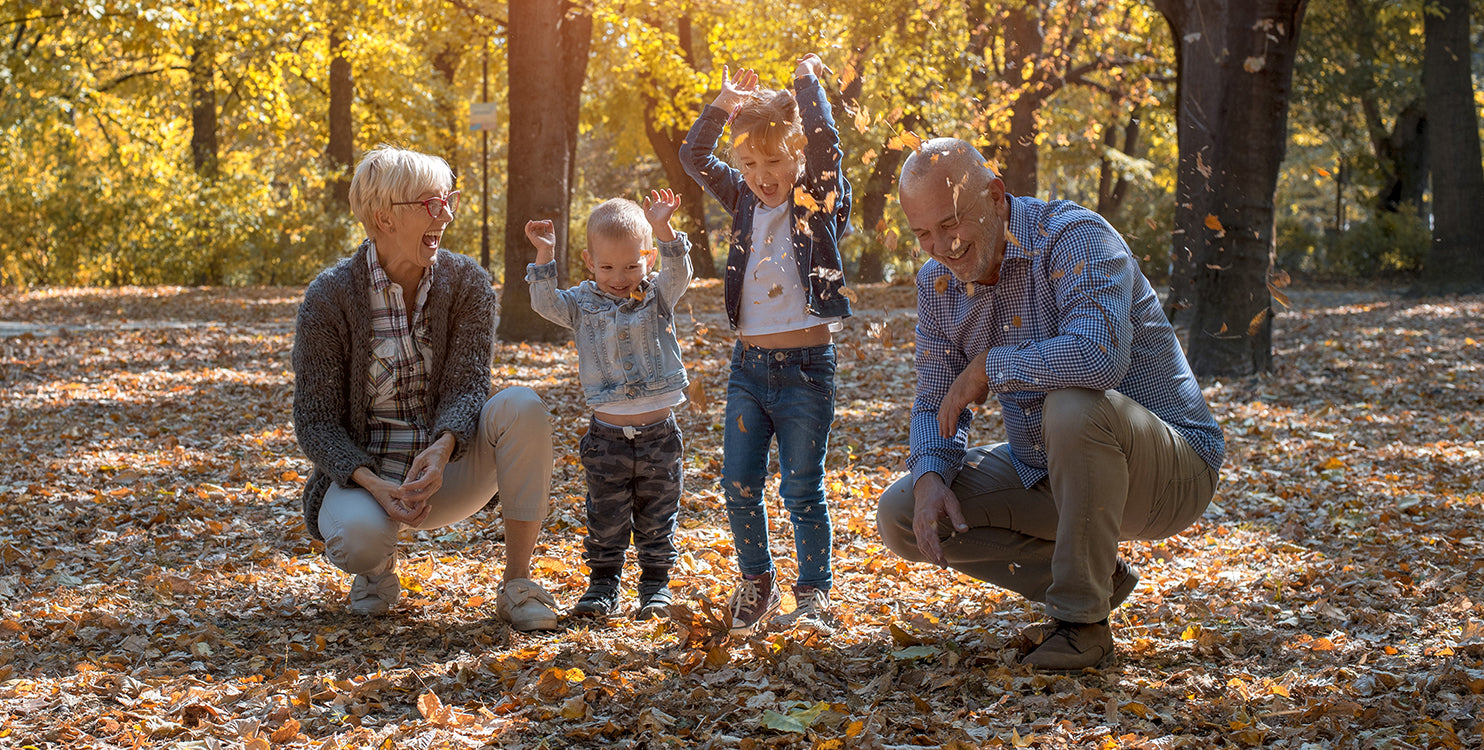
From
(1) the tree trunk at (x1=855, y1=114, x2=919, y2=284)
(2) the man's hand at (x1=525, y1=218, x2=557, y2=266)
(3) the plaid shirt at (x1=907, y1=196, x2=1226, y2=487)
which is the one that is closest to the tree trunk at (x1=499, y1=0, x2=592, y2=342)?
(2) the man's hand at (x1=525, y1=218, x2=557, y2=266)

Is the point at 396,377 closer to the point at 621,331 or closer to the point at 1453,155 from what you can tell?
the point at 621,331

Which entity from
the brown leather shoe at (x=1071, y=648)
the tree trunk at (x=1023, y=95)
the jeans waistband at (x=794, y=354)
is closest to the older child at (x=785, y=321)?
the jeans waistband at (x=794, y=354)

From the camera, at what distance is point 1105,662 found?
3.18 metres

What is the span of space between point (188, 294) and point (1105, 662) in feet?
54.4

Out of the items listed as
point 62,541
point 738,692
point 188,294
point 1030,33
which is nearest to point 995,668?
point 738,692

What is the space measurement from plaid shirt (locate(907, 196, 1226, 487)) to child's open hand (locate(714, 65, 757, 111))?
Result: 34.2 inches

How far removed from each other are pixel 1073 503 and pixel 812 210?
125 cm

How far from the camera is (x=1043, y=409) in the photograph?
3123 millimetres

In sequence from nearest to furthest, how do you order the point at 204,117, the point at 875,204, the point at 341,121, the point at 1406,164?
the point at 875,204
the point at 341,121
the point at 204,117
the point at 1406,164

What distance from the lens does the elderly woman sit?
3555 mm

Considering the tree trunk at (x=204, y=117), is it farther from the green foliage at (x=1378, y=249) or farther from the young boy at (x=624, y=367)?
the green foliage at (x=1378, y=249)

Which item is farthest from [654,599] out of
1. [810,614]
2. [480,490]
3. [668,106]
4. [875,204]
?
[875,204]

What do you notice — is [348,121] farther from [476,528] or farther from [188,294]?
[476,528]

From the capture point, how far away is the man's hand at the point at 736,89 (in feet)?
12.4
